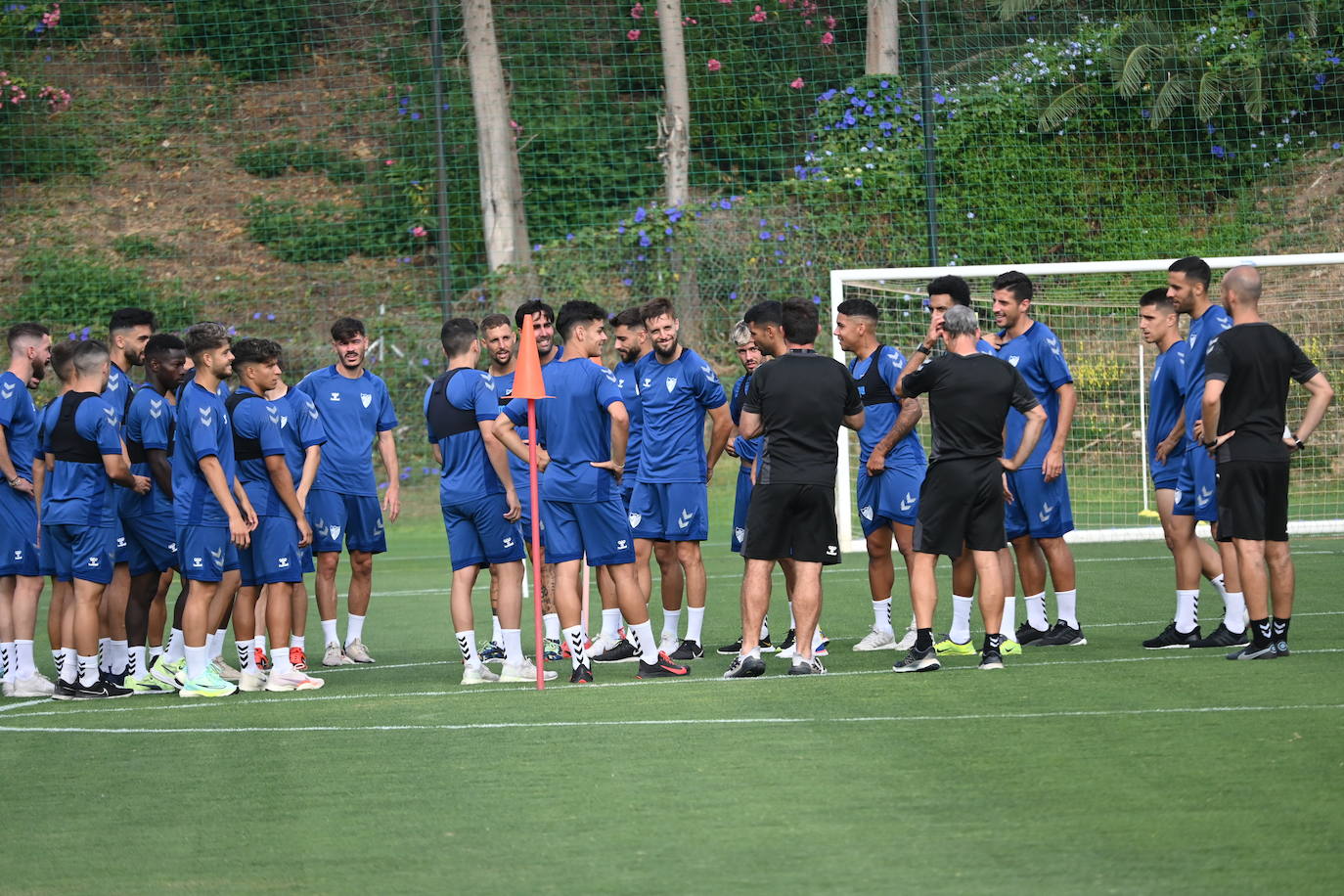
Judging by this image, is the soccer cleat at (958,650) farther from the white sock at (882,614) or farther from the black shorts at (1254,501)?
the black shorts at (1254,501)

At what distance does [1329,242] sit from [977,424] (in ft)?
43.5

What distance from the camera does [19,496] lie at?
9461 millimetres

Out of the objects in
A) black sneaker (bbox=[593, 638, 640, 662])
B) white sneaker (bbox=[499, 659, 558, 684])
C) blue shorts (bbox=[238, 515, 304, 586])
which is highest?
blue shorts (bbox=[238, 515, 304, 586])

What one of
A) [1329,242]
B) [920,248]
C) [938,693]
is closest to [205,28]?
[920,248]

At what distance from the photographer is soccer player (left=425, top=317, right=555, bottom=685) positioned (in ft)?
28.8

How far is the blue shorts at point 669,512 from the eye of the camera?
384 inches

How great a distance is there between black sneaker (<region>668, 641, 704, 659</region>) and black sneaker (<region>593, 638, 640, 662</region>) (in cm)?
27

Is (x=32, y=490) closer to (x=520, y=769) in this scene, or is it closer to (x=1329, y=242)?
(x=520, y=769)

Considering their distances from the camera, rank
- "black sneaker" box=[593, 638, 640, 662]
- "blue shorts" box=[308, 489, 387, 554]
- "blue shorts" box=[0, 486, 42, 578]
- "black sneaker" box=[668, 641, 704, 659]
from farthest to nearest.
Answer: "blue shorts" box=[308, 489, 387, 554], "black sneaker" box=[593, 638, 640, 662], "black sneaker" box=[668, 641, 704, 659], "blue shorts" box=[0, 486, 42, 578]

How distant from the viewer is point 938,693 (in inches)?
293

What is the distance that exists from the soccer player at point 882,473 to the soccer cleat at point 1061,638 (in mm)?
949

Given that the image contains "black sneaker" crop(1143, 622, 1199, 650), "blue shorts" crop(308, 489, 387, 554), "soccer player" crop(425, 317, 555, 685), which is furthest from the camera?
"blue shorts" crop(308, 489, 387, 554)

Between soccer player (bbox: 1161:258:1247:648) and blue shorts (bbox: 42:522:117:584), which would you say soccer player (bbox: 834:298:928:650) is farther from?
blue shorts (bbox: 42:522:117:584)

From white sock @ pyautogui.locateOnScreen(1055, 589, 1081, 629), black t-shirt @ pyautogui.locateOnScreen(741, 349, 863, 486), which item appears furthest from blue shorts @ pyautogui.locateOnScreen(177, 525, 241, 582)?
white sock @ pyautogui.locateOnScreen(1055, 589, 1081, 629)
